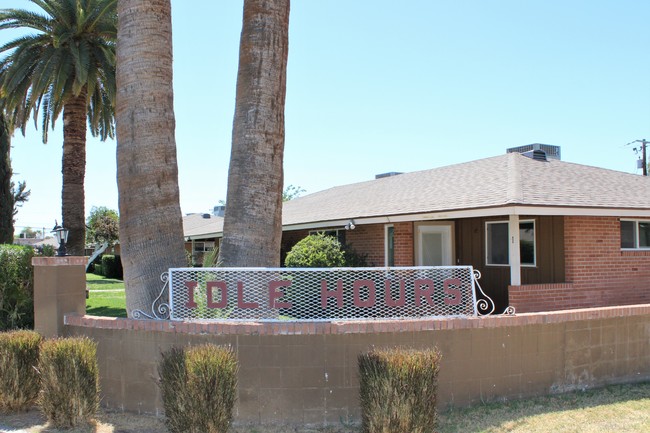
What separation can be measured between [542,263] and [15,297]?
422 inches

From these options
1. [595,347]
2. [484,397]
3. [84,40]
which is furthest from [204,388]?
[84,40]

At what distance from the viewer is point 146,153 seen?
8641 mm

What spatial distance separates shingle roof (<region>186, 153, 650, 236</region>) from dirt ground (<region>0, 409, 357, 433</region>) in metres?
6.23

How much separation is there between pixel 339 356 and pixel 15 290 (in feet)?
23.8

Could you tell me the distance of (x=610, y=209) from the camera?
1233 centimetres

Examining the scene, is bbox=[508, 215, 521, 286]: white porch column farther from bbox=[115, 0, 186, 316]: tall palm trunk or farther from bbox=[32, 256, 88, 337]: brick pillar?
bbox=[32, 256, 88, 337]: brick pillar

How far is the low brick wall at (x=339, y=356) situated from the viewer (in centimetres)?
703

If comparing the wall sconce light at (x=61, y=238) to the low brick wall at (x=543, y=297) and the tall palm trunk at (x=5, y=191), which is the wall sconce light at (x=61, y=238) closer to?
the low brick wall at (x=543, y=297)

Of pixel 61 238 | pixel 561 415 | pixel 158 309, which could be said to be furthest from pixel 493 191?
pixel 61 238

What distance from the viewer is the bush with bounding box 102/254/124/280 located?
121ft

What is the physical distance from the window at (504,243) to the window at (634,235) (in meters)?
2.00

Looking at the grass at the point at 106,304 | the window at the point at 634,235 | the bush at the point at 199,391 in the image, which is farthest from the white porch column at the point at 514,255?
the grass at the point at 106,304

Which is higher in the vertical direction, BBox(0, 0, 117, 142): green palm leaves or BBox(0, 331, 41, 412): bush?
BBox(0, 0, 117, 142): green palm leaves

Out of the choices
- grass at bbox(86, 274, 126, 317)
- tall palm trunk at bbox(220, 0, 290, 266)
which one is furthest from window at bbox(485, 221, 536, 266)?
grass at bbox(86, 274, 126, 317)
